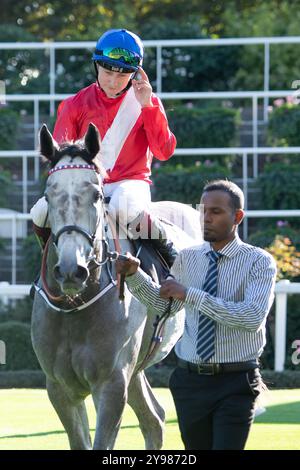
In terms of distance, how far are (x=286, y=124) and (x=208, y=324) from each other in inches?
385

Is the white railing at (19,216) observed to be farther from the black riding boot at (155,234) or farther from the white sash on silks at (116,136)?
the white sash on silks at (116,136)

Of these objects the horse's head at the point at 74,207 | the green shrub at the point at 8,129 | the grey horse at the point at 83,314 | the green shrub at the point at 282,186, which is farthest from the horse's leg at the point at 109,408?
the green shrub at the point at 8,129

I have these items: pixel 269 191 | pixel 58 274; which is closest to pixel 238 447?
pixel 58 274

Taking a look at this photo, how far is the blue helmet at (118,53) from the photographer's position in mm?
6449

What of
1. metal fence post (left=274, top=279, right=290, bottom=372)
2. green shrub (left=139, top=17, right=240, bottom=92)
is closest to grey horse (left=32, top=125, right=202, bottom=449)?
metal fence post (left=274, top=279, right=290, bottom=372)

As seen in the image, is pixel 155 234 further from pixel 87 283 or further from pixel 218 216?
pixel 218 216

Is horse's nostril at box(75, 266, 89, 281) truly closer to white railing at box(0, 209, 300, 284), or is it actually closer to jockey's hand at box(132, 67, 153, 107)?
jockey's hand at box(132, 67, 153, 107)

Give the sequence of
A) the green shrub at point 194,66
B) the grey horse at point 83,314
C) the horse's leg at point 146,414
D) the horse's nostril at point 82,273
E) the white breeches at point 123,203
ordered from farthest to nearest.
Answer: the green shrub at point 194,66, the horse's leg at point 146,414, the white breeches at point 123,203, the grey horse at point 83,314, the horse's nostril at point 82,273

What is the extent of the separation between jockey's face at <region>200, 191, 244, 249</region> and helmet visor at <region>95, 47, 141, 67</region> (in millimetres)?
1633

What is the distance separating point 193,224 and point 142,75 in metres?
1.57

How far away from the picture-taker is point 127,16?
2125 centimetres

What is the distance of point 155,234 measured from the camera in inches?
261

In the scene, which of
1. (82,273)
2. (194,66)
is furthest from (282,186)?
(82,273)

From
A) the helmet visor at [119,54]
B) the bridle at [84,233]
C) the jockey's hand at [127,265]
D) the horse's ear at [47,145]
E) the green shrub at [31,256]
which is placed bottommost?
the green shrub at [31,256]
